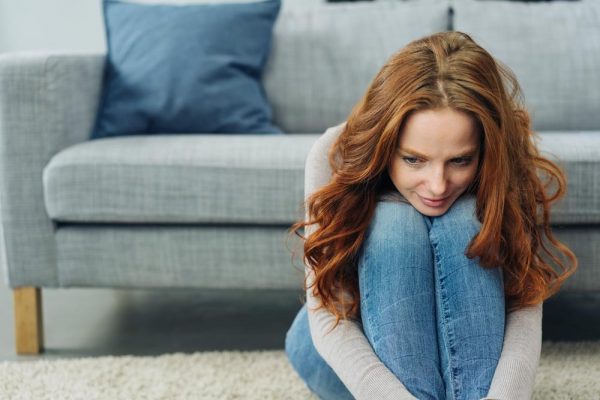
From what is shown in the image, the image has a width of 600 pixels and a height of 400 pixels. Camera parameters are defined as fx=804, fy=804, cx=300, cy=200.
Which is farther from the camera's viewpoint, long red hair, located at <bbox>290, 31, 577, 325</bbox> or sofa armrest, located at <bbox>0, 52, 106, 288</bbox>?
sofa armrest, located at <bbox>0, 52, 106, 288</bbox>

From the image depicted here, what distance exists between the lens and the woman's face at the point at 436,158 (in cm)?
112

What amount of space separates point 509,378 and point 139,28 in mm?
1454

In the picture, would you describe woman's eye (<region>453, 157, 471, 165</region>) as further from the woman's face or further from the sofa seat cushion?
the sofa seat cushion

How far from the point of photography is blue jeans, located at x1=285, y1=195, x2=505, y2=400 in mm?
1101

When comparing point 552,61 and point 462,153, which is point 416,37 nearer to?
point 552,61

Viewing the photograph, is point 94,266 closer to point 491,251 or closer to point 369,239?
point 369,239

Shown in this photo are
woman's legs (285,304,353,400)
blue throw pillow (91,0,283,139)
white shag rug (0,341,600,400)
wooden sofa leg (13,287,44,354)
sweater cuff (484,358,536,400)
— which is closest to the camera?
sweater cuff (484,358,536,400)

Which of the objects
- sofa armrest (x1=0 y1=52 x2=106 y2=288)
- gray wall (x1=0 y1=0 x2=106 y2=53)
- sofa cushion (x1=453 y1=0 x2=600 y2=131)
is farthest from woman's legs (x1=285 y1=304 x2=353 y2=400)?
gray wall (x1=0 y1=0 x2=106 y2=53)

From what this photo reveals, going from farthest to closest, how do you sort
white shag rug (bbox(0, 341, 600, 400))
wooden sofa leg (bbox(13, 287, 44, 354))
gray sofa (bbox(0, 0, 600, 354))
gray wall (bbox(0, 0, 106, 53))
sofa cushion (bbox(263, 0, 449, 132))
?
gray wall (bbox(0, 0, 106, 53)) < sofa cushion (bbox(263, 0, 449, 132)) < wooden sofa leg (bbox(13, 287, 44, 354)) < gray sofa (bbox(0, 0, 600, 354)) < white shag rug (bbox(0, 341, 600, 400))

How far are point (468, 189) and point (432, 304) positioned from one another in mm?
184

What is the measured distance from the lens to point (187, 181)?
1717 millimetres

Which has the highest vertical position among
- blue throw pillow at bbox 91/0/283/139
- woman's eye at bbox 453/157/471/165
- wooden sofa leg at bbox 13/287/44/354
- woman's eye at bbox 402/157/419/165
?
woman's eye at bbox 453/157/471/165

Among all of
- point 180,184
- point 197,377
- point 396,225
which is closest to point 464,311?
point 396,225

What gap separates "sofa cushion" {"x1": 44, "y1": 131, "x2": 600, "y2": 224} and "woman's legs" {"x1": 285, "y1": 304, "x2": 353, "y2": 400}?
0.35m
